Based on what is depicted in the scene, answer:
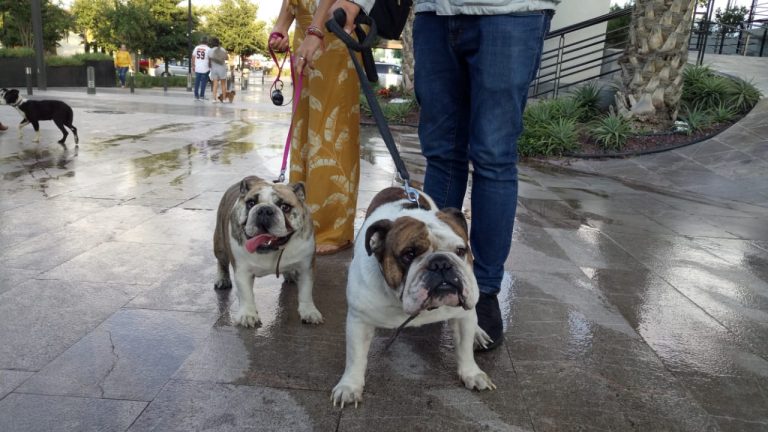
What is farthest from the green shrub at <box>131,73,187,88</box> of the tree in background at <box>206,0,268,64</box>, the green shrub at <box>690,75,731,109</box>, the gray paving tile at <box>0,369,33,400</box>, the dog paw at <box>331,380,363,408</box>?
the dog paw at <box>331,380,363,408</box>

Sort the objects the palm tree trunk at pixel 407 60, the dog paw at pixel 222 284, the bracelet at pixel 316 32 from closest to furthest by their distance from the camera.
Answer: the bracelet at pixel 316 32, the dog paw at pixel 222 284, the palm tree trunk at pixel 407 60

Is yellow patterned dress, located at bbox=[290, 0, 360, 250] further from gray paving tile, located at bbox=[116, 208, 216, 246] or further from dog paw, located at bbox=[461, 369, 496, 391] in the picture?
dog paw, located at bbox=[461, 369, 496, 391]

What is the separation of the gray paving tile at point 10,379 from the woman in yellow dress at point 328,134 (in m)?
2.07

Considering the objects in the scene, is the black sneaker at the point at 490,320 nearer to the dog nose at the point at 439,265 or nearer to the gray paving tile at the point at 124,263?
the dog nose at the point at 439,265

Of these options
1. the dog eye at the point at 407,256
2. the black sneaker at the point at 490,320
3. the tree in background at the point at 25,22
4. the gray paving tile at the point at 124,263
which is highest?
the tree in background at the point at 25,22

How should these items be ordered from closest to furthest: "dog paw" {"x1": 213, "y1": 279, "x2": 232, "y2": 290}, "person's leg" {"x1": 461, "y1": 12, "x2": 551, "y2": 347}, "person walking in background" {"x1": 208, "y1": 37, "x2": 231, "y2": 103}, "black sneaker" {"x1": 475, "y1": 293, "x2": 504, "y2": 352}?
"person's leg" {"x1": 461, "y1": 12, "x2": 551, "y2": 347}
"black sneaker" {"x1": 475, "y1": 293, "x2": 504, "y2": 352}
"dog paw" {"x1": 213, "y1": 279, "x2": 232, "y2": 290}
"person walking in background" {"x1": 208, "y1": 37, "x2": 231, "y2": 103}

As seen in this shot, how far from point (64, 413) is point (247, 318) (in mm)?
946

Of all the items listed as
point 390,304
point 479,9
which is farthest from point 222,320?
point 479,9

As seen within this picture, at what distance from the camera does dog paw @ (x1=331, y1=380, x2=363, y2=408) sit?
2129 mm

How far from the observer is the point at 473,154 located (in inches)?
108

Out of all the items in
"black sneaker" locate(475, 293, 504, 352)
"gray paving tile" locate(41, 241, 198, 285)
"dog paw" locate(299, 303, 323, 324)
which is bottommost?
"gray paving tile" locate(41, 241, 198, 285)

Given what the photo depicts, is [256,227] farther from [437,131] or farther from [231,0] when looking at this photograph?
[231,0]

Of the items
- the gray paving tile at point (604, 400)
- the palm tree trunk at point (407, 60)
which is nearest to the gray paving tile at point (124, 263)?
the gray paving tile at point (604, 400)

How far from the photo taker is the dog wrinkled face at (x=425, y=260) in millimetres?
1927
